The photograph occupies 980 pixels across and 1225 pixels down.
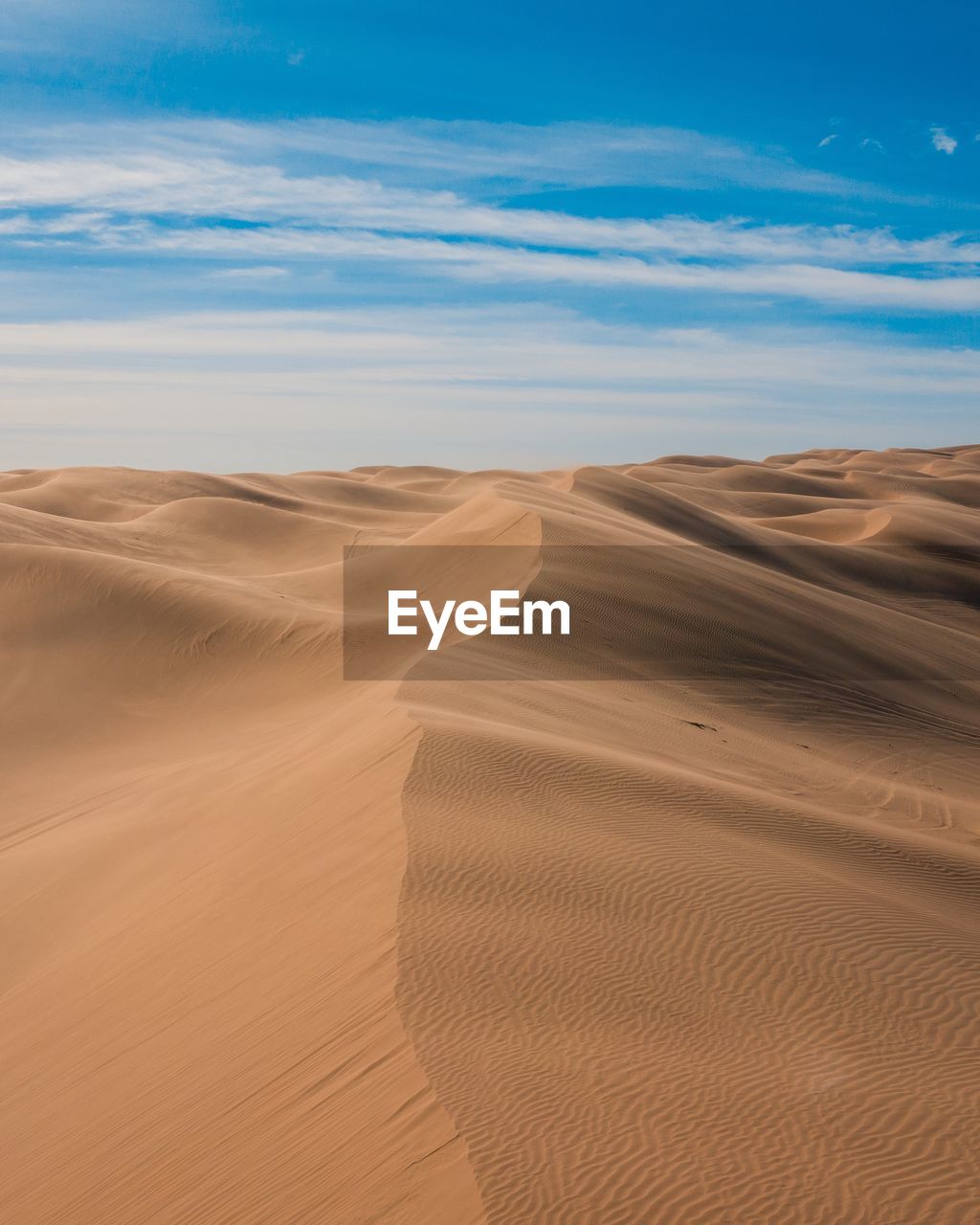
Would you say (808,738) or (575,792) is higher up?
(575,792)

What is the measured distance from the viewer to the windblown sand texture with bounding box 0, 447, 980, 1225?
14.1 feet

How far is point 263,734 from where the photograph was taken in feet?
48.7

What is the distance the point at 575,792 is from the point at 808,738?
743 centimetres

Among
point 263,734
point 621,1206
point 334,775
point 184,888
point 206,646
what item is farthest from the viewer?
point 206,646

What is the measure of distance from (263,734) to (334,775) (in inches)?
221

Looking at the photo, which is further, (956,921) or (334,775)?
(334,775)

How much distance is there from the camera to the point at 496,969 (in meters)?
5.69

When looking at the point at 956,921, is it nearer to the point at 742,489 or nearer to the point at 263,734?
the point at 263,734

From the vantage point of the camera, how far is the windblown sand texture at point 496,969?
4309 millimetres

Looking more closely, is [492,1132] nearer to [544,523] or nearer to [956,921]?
[956,921]

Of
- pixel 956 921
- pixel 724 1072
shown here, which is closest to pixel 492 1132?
pixel 724 1072

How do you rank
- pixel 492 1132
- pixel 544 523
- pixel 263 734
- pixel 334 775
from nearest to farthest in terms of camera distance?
pixel 492 1132, pixel 334 775, pixel 263 734, pixel 544 523

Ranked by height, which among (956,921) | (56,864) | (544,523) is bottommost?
(56,864)

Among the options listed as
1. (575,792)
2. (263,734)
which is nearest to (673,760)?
(575,792)
